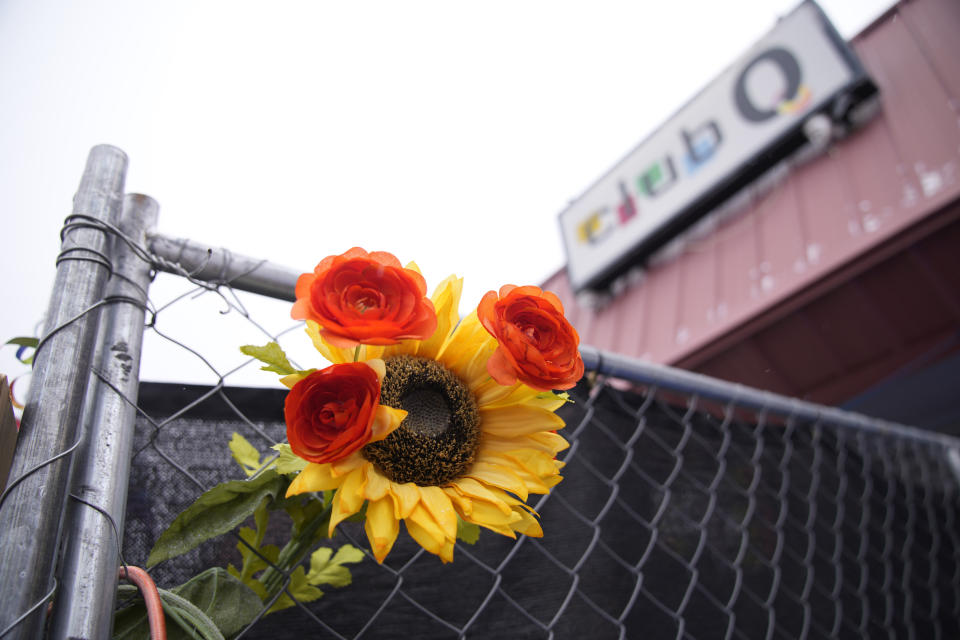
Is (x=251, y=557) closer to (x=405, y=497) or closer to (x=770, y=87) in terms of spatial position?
(x=405, y=497)

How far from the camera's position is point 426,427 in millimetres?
520

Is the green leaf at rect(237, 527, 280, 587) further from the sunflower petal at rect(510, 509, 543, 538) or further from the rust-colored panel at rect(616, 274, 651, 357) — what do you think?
the rust-colored panel at rect(616, 274, 651, 357)

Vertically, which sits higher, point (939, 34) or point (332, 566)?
point (939, 34)

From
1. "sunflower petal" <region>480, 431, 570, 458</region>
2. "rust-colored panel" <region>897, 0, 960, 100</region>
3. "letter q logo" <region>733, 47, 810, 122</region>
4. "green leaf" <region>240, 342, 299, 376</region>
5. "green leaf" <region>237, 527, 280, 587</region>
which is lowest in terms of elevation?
"green leaf" <region>237, 527, 280, 587</region>

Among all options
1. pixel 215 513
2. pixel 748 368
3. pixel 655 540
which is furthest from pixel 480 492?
pixel 748 368

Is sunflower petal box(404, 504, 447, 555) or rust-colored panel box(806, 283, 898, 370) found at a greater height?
rust-colored panel box(806, 283, 898, 370)

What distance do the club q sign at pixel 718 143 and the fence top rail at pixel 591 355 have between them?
1.85m

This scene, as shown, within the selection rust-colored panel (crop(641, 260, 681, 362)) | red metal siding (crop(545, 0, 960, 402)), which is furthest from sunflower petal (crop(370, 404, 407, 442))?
rust-colored panel (crop(641, 260, 681, 362))

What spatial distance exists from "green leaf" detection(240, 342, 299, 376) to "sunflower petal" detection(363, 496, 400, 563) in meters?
0.15

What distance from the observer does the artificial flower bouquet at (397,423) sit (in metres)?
0.44

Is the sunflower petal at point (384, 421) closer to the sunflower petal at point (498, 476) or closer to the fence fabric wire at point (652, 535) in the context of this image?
the sunflower petal at point (498, 476)

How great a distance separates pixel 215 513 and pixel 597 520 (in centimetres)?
59

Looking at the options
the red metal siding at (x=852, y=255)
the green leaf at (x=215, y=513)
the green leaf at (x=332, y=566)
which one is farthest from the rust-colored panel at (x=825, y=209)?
the green leaf at (x=215, y=513)

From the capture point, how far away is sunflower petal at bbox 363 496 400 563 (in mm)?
435
